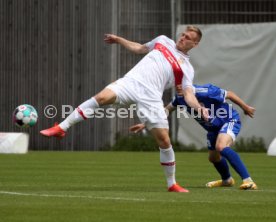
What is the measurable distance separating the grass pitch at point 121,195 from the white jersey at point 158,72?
1286 mm

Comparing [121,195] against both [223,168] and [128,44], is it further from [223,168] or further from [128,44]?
[223,168]

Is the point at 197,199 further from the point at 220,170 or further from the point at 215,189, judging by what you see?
the point at 220,170

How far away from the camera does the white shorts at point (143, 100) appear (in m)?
12.4

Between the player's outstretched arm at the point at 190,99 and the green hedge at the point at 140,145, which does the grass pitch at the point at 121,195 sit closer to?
the player's outstretched arm at the point at 190,99

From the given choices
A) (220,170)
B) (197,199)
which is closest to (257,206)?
(197,199)

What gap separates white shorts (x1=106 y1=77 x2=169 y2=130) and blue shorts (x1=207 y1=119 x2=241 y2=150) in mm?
1504

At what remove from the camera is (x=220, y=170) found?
14.3 meters

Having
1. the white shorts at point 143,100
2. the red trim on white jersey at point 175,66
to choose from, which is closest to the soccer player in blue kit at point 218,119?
the red trim on white jersey at point 175,66

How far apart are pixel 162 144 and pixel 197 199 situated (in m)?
1.38

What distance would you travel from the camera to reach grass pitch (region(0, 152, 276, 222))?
9484 millimetres

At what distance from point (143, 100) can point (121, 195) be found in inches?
52.4

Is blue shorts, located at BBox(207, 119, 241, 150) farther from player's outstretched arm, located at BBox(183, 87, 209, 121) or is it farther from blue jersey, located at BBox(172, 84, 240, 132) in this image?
player's outstretched arm, located at BBox(183, 87, 209, 121)

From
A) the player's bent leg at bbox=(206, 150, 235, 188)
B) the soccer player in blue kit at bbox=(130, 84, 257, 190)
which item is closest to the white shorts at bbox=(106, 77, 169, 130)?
the soccer player in blue kit at bbox=(130, 84, 257, 190)

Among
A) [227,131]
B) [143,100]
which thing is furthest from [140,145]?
[143,100]
